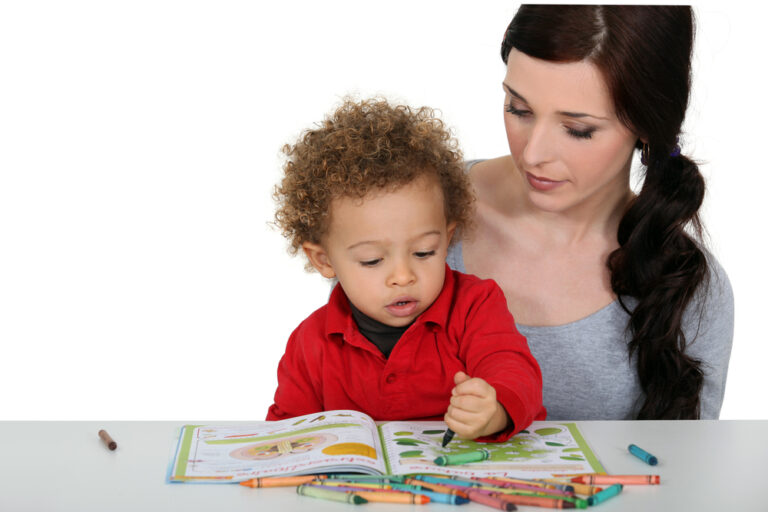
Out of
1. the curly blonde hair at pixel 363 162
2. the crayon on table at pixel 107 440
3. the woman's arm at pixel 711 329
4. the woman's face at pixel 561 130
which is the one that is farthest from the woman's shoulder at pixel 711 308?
the crayon on table at pixel 107 440

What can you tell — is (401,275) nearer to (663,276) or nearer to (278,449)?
(278,449)

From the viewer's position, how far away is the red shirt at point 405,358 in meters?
1.75

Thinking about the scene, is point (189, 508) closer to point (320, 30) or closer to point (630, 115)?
point (630, 115)

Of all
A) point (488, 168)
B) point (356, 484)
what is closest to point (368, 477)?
point (356, 484)

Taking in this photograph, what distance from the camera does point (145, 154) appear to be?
3.28 meters

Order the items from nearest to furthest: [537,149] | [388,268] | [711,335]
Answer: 1. [388,268]
2. [537,149]
3. [711,335]

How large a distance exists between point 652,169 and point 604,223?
172 millimetres

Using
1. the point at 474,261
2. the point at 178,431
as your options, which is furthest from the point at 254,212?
the point at 178,431

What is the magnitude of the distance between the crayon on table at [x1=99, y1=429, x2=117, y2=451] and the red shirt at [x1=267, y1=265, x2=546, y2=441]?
39 cm

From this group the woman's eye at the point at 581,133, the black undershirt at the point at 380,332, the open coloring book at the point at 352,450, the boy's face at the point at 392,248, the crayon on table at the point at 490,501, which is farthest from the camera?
the woman's eye at the point at 581,133

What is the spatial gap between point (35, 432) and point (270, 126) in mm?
1863

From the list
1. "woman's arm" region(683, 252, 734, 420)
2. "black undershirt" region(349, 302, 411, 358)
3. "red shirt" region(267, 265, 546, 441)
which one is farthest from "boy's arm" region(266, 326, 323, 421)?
"woman's arm" region(683, 252, 734, 420)

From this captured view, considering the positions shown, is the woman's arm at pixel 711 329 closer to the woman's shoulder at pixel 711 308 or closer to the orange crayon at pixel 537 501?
the woman's shoulder at pixel 711 308

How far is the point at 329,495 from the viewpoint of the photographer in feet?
4.29
